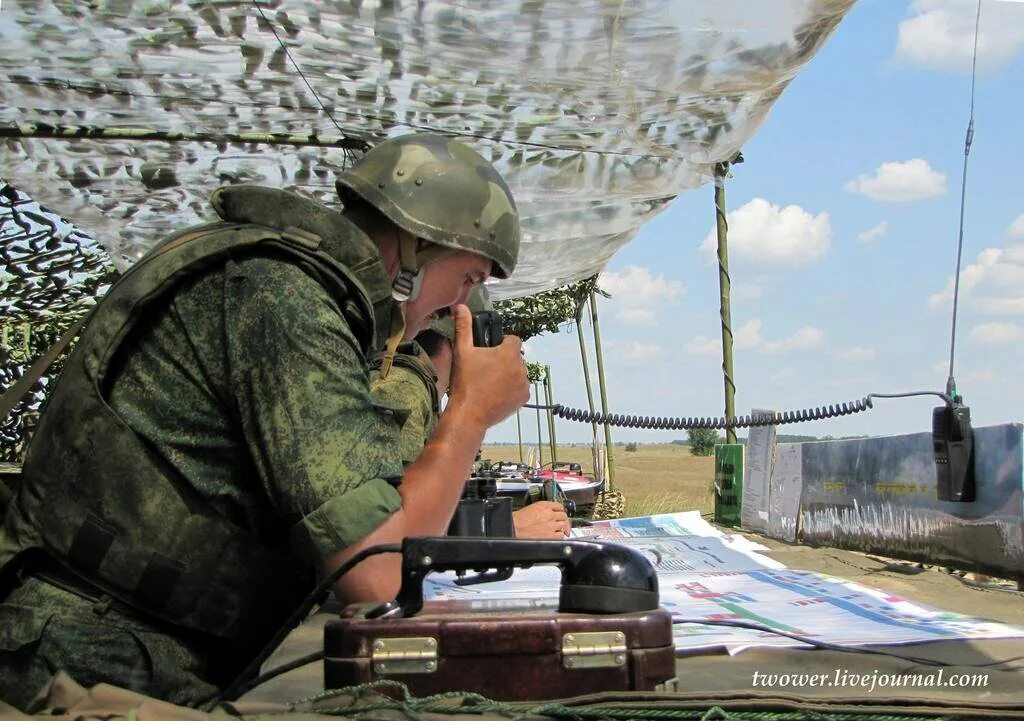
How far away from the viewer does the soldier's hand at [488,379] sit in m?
1.99

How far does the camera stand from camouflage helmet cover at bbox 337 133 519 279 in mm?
2127

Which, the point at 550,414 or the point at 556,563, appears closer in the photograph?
the point at 556,563

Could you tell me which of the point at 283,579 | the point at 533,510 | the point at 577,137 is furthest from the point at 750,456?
the point at 283,579

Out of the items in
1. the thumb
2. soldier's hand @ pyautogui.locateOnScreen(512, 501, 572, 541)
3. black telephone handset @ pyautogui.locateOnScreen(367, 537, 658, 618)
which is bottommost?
soldier's hand @ pyautogui.locateOnScreen(512, 501, 572, 541)

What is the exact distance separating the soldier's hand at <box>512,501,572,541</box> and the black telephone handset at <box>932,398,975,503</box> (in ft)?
9.80

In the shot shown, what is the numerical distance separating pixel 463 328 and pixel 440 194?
0.94 feet

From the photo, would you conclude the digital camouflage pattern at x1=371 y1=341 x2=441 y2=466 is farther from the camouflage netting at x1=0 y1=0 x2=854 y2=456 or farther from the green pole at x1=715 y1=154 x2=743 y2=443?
the green pole at x1=715 y1=154 x2=743 y2=443

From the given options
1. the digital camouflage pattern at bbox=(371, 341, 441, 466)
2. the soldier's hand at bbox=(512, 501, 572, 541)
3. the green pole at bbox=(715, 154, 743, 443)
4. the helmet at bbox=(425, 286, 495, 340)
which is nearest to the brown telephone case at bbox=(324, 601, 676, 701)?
the soldier's hand at bbox=(512, 501, 572, 541)

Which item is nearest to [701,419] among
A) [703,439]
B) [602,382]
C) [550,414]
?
[602,382]

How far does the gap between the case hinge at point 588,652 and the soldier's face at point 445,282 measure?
950 mm

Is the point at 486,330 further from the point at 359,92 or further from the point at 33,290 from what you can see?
the point at 33,290

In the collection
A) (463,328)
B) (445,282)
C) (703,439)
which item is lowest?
(703,439)

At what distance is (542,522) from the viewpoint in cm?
293

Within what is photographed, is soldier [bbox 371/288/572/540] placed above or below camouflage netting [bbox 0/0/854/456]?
below
